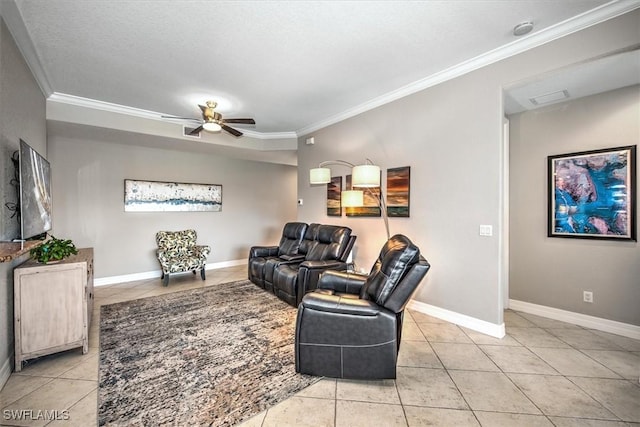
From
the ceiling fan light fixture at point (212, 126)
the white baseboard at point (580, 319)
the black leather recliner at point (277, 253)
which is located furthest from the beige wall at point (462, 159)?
the ceiling fan light fixture at point (212, 126)

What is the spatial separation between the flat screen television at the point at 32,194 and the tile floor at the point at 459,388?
1159 millimetres

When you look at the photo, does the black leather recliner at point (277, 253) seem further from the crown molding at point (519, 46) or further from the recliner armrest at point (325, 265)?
the crown molding at point (519, 46)

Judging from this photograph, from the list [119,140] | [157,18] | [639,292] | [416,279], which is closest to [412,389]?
[416,279]

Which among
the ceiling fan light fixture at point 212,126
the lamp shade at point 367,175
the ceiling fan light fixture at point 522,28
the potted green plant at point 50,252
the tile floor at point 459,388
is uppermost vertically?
the ceiling fan light fixture at point 522,28

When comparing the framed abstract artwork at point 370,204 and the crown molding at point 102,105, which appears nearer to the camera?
the crown molding at point 102,105

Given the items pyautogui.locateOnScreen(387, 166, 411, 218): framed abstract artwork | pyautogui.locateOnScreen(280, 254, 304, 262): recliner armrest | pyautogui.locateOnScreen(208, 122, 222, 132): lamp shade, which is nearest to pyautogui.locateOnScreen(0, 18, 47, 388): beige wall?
pyautogui.locateOnScreen(208, 122, 222, 132): lamp shade

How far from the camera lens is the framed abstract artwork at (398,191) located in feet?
11.4

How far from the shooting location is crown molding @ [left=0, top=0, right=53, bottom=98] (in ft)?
6.53

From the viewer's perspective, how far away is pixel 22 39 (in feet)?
7.62

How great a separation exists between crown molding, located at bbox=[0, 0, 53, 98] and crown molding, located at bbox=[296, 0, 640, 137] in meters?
3.57

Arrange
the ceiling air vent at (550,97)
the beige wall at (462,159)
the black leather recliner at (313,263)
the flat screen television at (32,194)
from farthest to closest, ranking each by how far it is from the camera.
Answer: the black leather recliner at (313,263) < the ceiling air vent at (550,97) < the beige wall at (462,159) < the flat screen television at (32,194)

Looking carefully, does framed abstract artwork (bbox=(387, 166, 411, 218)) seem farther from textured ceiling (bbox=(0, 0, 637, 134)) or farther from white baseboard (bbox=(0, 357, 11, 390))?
white baseboard (bbox=(0, 357, 11, 390))

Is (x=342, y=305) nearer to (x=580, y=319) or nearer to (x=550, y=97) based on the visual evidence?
(x=580, y=319)

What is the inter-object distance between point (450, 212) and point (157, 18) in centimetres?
334
